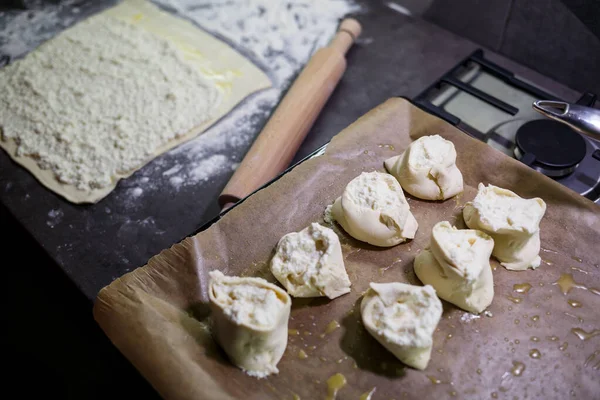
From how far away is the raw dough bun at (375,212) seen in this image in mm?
1232

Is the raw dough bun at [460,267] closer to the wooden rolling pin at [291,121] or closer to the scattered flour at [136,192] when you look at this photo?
the wooden rolling pin at [291,121]

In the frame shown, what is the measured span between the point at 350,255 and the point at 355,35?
114cm

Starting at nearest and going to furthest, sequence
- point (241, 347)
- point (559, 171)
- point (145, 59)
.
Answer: point (241, 347) < point (559, 171) < point (145, 59)

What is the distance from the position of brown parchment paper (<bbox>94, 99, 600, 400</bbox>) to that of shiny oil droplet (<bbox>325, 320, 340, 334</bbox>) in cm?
1

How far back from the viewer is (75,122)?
1764 millimetres

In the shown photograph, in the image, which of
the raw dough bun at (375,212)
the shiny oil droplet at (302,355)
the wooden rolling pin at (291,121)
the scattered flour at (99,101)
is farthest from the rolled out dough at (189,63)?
the shiny oil droplet at (302,355)

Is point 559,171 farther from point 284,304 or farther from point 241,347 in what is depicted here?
point 241,347

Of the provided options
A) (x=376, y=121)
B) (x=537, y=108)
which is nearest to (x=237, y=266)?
(x=376, y=121)

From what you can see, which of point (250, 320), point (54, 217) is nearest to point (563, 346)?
point (250, 320)

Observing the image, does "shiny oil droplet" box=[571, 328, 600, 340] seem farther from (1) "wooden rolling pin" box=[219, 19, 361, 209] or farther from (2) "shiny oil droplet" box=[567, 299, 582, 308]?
(1) "wooden rolling pin" box=[219, 19, 361, 209]

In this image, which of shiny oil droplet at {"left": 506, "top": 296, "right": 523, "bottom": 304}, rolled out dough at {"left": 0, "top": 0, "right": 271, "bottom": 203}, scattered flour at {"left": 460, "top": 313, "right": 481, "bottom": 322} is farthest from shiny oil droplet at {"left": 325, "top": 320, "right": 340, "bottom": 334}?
rolled out dough at {"left": 0, "top": 0, "right": 271, "bottom": 203}

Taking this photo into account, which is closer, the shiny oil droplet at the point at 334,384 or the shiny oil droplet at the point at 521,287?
the shiny oil droplet at the point at 334,384

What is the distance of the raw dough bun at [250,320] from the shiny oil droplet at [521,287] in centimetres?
54

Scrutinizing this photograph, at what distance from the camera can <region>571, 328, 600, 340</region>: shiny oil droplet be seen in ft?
3.74
